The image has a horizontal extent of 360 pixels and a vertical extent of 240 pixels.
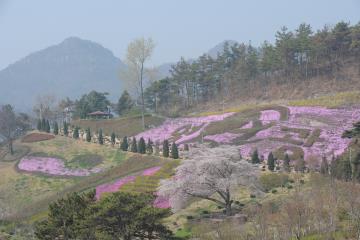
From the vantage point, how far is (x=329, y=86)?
7250 centimetres

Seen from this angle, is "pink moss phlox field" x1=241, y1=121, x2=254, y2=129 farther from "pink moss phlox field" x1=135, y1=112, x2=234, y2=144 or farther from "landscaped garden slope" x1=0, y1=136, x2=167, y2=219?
"landscaped garden slope" x1=0, y1=136, x2=167, y2=219

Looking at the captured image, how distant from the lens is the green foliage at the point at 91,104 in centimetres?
9581

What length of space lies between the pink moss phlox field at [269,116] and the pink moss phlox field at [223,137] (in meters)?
4.59

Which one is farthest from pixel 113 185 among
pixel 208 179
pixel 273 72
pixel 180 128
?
pixel 273 72

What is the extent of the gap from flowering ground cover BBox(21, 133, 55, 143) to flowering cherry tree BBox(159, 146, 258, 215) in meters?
34.5

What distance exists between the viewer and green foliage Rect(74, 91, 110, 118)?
9581cm

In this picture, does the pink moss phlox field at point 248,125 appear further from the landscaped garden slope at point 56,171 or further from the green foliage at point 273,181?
the green foliage at point 273,181

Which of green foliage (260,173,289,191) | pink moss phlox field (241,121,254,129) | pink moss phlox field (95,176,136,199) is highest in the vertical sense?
pink moss phlox field (241,121,254,129)

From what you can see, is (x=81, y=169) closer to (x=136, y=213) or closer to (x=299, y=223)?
(x=136, y=213)

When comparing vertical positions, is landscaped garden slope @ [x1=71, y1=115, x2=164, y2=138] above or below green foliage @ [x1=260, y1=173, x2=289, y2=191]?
above

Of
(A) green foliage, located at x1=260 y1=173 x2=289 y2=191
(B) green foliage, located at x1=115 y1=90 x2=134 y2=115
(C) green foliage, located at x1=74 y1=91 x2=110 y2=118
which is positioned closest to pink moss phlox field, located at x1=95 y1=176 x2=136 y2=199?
(A) green foliage, located at x1=260 y1=173 x2=289 y2=191

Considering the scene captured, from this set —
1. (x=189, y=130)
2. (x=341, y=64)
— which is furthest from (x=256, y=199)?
(x=341, y=64)

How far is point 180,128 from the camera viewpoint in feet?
225

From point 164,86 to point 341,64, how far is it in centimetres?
3619
